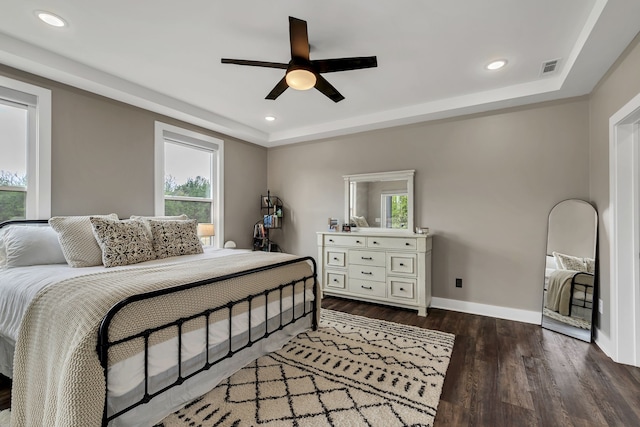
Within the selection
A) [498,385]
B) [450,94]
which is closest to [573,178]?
[450,94]

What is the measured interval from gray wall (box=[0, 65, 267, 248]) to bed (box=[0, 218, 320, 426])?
674mm

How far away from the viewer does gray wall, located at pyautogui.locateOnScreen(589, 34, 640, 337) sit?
2.19 metres

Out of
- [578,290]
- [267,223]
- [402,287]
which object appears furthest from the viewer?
[267,223]

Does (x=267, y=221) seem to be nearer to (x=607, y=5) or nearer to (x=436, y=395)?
(x=436, y=395)

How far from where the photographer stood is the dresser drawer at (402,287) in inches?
140

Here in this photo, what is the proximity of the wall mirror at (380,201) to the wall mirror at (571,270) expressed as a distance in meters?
1.54

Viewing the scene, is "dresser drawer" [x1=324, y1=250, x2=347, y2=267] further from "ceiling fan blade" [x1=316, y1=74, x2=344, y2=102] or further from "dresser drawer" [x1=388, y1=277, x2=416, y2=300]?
"ceiling fan blade" [x1=316, y1=74, x2=344, y2=102]

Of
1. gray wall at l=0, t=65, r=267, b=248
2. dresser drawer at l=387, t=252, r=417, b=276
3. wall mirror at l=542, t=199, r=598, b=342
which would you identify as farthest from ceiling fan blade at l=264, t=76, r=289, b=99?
wall mirror at l=542, t=199, r=598, b=342

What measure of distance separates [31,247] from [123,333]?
63.6 inches

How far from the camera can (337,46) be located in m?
2.46

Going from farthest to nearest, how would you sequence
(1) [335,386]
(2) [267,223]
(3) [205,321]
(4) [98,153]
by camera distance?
(2) [267,223]
(4) [98,153]
(1) [335,386]
(3) [205,321]

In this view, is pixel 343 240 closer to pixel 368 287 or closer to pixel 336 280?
pixel 336 280

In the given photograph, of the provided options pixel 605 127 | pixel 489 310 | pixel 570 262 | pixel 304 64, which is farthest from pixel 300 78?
pixel 489 310

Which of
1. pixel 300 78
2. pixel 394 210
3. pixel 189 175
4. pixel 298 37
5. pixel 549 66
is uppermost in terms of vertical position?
pixel 549 66
